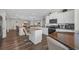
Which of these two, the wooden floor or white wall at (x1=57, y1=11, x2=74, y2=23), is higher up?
white wall at (x1=57, y1=11, x2=74, y2=23)

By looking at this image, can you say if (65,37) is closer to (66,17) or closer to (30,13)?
(66,17)

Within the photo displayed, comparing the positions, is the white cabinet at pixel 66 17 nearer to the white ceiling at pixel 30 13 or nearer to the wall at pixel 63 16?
the wall at pixel 63 16

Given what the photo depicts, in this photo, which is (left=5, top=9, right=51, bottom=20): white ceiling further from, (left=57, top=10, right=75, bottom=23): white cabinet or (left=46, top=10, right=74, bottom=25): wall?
(left=57, top=10, right=75, bottom=23): white cabinet

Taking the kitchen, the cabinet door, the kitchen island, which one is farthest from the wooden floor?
the cabinet door

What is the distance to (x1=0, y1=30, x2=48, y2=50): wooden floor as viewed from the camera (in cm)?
182

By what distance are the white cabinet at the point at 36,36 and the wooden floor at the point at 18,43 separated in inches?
2.4

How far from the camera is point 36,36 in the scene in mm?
1945

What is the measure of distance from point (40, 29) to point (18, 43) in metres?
0.43

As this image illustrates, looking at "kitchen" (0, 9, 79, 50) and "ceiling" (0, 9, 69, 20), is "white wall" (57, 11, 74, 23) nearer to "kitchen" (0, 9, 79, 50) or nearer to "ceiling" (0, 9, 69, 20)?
"kitchen" (0, 9, 79, 50)

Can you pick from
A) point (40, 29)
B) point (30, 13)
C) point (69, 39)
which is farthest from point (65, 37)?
point (30, 13)

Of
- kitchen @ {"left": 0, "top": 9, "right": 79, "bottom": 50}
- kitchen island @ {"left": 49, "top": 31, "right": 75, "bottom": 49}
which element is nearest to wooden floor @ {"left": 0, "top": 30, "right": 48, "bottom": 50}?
kitchen @ {"left": 0, "top": 9, "right": 79, "bottom": 50}

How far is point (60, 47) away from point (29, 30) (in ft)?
1.95
